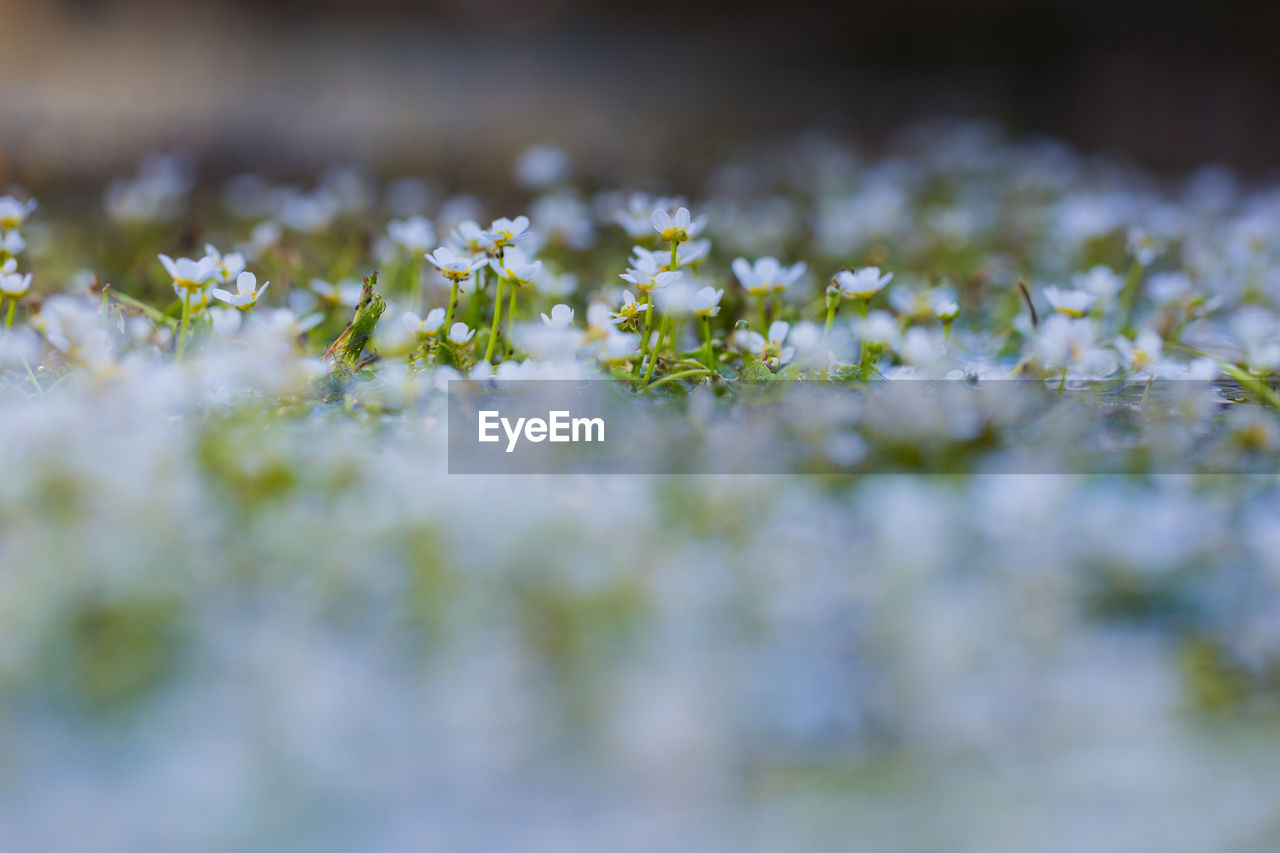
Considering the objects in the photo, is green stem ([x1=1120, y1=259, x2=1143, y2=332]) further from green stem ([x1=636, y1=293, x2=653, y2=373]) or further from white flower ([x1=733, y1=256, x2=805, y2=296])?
green stem ([x1=636, y1=293, x2=653, y2=373])

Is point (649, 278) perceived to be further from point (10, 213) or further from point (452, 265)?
point (10, 213)

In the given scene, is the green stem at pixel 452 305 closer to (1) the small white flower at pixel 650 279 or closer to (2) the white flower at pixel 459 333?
(2) the white flower at pixel 459 333

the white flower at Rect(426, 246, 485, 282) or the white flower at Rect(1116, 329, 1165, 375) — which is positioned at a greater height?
the white flower at Rect(426, 246, 485, 282)

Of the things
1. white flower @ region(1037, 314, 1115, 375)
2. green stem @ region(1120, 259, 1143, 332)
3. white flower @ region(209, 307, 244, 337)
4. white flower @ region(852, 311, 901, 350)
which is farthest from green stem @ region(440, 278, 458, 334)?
green stem @ region(1120, 259, 1143, 332)

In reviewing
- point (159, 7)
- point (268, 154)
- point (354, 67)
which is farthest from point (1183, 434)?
point (159, 7)

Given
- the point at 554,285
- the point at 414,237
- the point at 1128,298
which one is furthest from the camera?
the point at 1128,298

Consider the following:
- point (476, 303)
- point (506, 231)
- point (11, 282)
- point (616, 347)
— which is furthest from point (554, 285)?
point (11, 282)

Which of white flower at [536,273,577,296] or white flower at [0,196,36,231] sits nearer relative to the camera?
white flower at [0,196,36,231]
